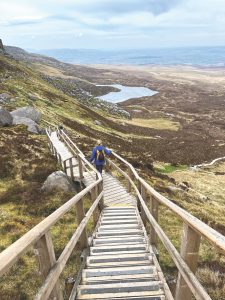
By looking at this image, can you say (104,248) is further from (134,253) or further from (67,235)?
(67,235)

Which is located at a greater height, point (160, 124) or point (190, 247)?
point (190, 247)

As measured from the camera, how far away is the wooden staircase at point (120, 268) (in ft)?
19.7

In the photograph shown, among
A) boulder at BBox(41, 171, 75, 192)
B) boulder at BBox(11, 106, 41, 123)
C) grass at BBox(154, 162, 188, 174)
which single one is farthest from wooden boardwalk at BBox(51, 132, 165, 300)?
boulder at BBox(11, 106, 41, 123)

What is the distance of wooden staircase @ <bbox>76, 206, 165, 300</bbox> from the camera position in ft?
19.7

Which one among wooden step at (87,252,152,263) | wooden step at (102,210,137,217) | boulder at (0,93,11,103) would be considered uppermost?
wooden step at (87,252,152,263)

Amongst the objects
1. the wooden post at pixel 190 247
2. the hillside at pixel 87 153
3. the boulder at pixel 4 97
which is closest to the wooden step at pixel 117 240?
the hillside at pixel 87 153

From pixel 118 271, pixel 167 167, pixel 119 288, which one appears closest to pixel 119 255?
pixel 118 271

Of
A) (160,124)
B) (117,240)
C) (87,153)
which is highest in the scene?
(117,240)

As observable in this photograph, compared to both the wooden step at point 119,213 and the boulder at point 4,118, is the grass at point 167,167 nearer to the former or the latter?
the boulder at point 4,118

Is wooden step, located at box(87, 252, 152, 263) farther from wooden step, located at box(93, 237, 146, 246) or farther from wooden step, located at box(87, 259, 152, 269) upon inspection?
wooden step, located at box(93, 237, 146, 246)

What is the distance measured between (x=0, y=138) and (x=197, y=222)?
22.3 meters

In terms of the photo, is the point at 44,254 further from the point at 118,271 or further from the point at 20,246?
the point at 118,271

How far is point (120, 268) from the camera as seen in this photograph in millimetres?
7113

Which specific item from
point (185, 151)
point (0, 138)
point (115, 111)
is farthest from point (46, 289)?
point (115, 111)
